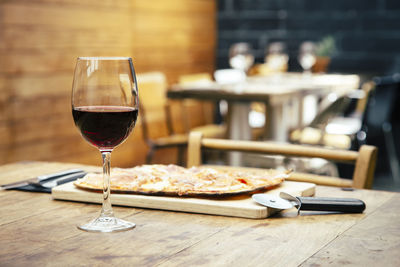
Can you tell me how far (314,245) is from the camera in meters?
0.76

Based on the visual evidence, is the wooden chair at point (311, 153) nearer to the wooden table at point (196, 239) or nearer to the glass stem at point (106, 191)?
the wooden table at point (196, 239)

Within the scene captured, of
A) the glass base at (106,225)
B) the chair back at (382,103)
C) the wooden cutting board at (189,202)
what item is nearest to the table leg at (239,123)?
the chair back at (382,103)

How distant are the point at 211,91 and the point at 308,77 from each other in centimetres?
110

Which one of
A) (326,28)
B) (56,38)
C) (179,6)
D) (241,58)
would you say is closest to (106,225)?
(241,58)

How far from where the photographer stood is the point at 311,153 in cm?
134

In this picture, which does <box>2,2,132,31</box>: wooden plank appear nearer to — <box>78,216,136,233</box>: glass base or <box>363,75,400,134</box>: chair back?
<box>363,75,400,134</box>: chair back

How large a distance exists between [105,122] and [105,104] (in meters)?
0.03

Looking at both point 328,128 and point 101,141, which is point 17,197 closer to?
point 101,141

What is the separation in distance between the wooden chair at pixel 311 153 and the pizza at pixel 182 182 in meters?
0.28

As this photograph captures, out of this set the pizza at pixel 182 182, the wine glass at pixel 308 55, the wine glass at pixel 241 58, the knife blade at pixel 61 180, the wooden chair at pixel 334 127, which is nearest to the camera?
the pizza at pixel 182 182

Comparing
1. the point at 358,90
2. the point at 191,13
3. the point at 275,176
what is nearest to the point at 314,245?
the point at 275,176

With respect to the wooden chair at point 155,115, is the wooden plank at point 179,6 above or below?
above

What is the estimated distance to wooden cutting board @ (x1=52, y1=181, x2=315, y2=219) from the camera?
886 millimetres

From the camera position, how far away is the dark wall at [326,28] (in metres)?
5.23
